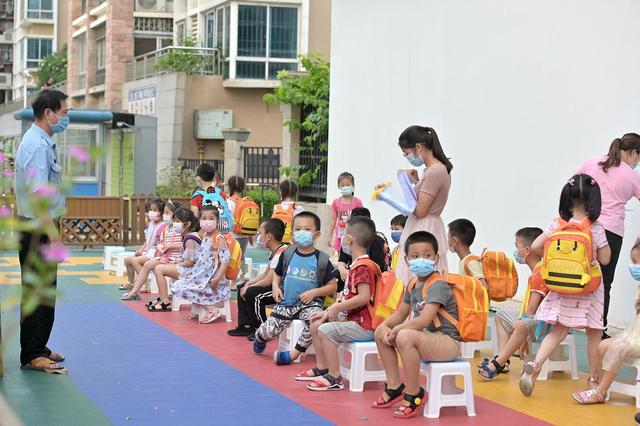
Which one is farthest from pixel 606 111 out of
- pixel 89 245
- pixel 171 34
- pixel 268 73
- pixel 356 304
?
pixel 171 34

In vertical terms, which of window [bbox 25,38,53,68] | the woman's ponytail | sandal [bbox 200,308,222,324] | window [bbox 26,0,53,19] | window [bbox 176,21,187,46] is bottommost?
sandal [bbox 200,308,222,324]

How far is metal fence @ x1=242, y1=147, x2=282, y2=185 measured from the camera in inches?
1169

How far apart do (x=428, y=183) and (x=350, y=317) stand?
1.19 metres

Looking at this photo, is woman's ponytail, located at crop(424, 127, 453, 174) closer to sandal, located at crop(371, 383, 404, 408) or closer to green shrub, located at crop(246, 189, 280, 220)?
sandal, located at crop(371, 383, 404, 408)

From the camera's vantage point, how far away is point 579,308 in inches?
330

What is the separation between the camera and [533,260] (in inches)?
366

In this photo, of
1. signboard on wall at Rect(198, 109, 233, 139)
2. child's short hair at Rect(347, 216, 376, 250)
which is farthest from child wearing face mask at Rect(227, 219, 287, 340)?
signboard on wall at Rect(198, 109, 233, 139)

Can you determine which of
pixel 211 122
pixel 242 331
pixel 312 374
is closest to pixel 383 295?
pixel 312 374

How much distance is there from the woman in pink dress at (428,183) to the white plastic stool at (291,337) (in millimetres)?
1129

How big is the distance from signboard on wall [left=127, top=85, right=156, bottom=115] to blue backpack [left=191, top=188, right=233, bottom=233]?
24932 mm

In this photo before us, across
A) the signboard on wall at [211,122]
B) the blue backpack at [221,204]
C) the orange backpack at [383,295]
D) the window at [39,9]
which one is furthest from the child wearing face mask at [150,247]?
the window at [39,9]

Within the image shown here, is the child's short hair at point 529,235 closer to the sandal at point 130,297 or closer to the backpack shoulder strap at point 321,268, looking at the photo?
the backpack shoulder strap at point 321,268

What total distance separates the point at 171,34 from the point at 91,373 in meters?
37.2

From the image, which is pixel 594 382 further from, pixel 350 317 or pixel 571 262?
pixel 350 317
